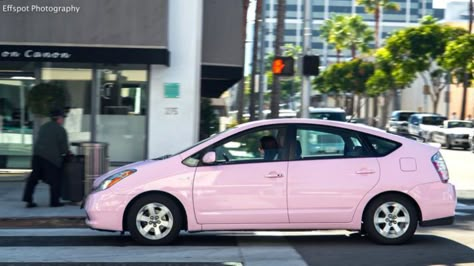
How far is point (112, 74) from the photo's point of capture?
53.2 ft

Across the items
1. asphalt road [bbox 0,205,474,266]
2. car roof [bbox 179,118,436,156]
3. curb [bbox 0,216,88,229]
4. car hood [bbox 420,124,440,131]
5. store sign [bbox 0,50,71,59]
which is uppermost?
store sign [bbox 0,50,71,59]

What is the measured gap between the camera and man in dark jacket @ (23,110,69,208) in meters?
11.1

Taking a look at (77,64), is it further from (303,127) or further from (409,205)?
(409,205)

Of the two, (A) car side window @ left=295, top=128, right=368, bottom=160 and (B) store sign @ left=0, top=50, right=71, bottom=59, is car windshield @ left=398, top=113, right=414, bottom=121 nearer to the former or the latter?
(B) store sign @ left=0, top=50, right=71, bottom=59

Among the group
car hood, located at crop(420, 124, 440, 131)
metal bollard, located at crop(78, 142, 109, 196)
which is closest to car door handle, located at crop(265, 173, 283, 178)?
metal bollard, located at crop(78, 142, 109, 196)

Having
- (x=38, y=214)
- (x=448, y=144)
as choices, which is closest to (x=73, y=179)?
(x=38, y=214)

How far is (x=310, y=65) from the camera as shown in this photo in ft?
50.9

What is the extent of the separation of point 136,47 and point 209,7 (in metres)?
3.55

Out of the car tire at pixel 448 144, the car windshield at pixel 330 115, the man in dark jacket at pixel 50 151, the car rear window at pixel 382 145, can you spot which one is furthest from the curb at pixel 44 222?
the car tire at pixel 448 144

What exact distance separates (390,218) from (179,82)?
8.36 meters

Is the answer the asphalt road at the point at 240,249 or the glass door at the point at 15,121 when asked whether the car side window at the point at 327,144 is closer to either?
the asphalt road at the point at 240,249

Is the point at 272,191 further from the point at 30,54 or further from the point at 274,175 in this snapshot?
the point at 30,54

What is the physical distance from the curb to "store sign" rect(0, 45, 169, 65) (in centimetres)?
524

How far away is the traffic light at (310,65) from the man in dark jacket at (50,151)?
6.17 meters
